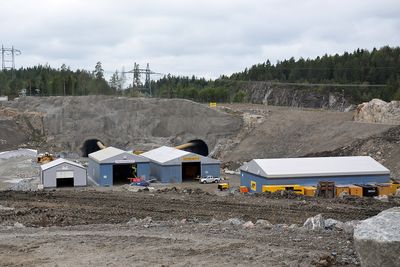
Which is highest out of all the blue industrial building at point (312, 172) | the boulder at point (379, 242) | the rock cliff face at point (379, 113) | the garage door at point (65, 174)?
the rock cliff face at point (379, 113)

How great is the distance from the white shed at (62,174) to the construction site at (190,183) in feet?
0.27

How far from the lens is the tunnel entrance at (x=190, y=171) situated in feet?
148

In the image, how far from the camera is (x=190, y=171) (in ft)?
150

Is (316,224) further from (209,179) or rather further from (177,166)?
(177,166)

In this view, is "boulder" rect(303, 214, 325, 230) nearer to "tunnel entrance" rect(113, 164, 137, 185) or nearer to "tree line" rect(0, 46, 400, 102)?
"tunnel entrance" rect(113, 164, 137, 185)

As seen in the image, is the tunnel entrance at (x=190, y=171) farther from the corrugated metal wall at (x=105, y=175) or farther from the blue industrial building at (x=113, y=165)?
the corrugated metal wall at (x=105, y=175)

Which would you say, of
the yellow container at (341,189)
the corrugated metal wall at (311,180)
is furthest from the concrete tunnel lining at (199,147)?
the yellow container at (341,189)

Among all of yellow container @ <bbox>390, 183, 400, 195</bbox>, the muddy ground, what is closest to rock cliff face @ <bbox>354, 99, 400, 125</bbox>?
yellow container @ <bbox>390, 183, 400, 195</bbox>

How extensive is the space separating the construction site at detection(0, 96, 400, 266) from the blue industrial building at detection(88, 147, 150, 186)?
9 cm

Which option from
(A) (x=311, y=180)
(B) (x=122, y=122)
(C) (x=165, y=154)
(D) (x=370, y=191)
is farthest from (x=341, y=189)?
(B) (x=122, y=122)

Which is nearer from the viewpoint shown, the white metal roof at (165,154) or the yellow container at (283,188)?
the yellow container at (283,188)

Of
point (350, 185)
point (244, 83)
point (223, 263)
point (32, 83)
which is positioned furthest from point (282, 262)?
point (244, 83)

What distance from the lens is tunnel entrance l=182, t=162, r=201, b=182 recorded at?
1779 inches

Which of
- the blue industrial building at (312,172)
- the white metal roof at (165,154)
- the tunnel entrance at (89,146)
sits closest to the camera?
the blue industrial building at (312,172)
